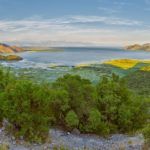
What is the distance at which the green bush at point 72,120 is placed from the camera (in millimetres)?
13219

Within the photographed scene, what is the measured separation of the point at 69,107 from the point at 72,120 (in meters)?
0.88

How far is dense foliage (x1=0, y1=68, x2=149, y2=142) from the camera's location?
12383 millimetres

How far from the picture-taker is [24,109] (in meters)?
12.4

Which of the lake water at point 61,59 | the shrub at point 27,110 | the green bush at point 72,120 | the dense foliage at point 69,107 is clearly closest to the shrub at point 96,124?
the dense foliage at point 69,107

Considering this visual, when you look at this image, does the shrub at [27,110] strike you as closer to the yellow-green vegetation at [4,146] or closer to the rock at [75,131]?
the yellow-green vegetation at [4,146]


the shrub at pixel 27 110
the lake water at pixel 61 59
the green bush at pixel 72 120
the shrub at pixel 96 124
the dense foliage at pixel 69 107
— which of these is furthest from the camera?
the lake water at pixel 61 59

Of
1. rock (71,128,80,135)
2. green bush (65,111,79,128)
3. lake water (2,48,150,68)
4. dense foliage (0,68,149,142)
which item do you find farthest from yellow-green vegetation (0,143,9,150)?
lake water (2,48,150,68)

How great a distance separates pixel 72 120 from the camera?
13242mm

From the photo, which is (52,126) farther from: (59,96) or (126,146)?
(126,146)

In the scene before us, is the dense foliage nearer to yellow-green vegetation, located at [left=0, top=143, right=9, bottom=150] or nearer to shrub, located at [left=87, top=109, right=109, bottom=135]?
shrub, located at [left=87, top=109, right=109, bottom=135]

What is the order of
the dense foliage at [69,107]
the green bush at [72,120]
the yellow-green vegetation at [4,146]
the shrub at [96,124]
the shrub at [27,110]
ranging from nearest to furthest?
the yellow-green vegetation at [4,146] < the shrub at [27,110] < the dense foliage at [69,107] < the green bush at [72,120] < the shrub at [96,124]

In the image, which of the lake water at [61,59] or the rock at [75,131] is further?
the lake water at [61,59]

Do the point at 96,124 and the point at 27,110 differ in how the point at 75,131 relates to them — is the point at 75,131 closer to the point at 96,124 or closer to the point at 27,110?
the point at 96,124

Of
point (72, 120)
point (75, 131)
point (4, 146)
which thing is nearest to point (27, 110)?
point (72, 120)
